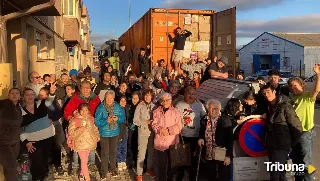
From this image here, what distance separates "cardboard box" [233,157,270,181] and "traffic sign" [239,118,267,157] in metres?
0.18

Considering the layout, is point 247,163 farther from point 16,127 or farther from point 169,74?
point 169,74

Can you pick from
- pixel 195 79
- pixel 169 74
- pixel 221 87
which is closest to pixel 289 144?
pixel 221 87

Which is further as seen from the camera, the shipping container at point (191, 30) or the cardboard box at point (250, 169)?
the shipping container at point (191, 30)

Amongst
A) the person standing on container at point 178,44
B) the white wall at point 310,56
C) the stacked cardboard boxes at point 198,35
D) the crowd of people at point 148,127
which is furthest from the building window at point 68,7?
the white wall at point 310,56

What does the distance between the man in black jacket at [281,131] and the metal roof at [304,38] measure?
4197cm

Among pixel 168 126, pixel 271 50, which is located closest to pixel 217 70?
pixel 168 126

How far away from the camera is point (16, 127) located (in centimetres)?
493

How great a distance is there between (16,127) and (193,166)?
Result: 9.48 feet

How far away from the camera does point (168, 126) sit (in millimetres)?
5504

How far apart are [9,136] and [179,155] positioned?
261 centimetres

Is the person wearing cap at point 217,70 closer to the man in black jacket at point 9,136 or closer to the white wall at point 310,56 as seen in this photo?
the man in black jacket at point 9,136

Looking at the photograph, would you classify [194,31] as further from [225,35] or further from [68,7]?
[68,7]

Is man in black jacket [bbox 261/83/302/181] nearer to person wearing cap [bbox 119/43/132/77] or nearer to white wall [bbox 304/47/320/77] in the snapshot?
person wearing cap [bbox 119/43/132/77]

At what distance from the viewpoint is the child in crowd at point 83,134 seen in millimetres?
5777
